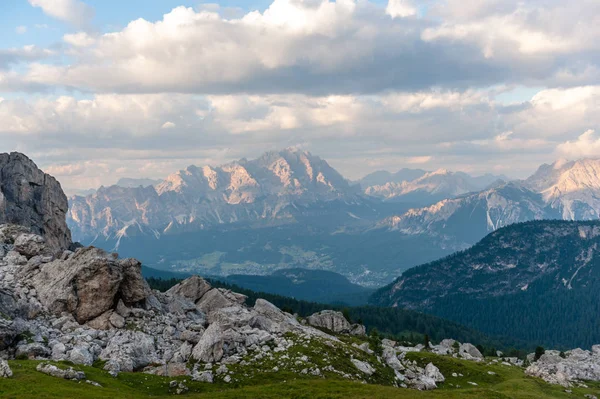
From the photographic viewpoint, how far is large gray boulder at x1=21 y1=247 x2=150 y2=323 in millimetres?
96500

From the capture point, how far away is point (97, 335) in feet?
294

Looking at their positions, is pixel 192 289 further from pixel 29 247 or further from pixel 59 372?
pixel 59 372

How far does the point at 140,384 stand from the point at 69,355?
1552 centimetres

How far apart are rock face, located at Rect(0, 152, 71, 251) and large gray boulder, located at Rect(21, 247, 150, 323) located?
74661 millimetres

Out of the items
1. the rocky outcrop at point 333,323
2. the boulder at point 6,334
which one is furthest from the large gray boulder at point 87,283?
the rocky outcrop at point 333,323

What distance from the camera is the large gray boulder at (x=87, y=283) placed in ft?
317

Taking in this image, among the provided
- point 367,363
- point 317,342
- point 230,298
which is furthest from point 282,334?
point 230,298

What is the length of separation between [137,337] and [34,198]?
401ft

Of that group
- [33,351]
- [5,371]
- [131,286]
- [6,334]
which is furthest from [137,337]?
[5,371]

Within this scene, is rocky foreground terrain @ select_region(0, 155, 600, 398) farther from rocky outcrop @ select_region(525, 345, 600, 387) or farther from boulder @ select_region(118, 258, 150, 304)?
rocky outcrop @ select_region(525, 345, 600, 387)

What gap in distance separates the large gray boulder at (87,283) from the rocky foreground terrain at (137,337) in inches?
7.9

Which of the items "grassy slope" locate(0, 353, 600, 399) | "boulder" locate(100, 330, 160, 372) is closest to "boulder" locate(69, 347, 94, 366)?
"boulder" locate(100, 330, 160, 372)

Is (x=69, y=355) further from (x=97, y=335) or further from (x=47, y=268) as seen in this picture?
(x=47, y=268)

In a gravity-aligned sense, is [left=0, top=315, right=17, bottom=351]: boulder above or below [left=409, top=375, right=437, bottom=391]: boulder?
above
